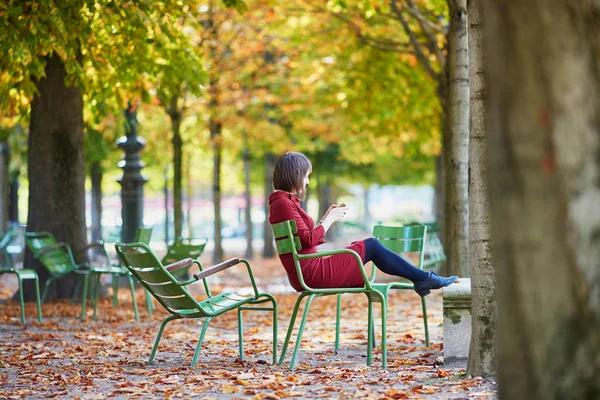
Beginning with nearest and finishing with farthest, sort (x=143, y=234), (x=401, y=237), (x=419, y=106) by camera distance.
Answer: (x=401, y=237) < (x=143, y=234) < (x=419, y=106)

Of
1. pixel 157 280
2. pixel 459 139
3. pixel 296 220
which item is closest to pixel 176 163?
pixel 459 139

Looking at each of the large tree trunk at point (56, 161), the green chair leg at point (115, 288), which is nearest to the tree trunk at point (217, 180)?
the large tree trunk at point (56, 161)

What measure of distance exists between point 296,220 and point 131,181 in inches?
383

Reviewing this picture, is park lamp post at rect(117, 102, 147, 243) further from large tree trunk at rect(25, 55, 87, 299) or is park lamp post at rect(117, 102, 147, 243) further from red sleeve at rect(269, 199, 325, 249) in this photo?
red sleeve at rect(269, 199, 325, 249)

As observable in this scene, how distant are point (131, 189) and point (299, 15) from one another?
15.6 ft

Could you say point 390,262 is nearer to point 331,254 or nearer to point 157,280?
point 331,254

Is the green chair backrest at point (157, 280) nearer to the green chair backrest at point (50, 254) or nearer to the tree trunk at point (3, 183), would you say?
the green chair backrest at point (50, 254)

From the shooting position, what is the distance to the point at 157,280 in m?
7.04

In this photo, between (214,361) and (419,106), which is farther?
(419,106)

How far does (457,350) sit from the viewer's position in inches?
A: 276

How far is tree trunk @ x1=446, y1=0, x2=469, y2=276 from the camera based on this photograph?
1159cm

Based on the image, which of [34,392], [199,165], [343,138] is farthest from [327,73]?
[199,165]

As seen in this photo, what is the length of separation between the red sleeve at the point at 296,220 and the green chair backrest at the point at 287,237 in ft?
0.20

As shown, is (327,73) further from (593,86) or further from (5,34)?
(593,86)
